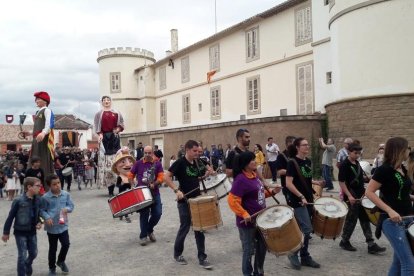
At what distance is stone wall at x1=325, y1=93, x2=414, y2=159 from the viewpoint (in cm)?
1656

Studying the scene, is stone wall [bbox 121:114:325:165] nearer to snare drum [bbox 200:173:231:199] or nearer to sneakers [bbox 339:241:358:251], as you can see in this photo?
snare drum [bbox 200:173:231:199]

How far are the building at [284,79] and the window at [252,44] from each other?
6 cm

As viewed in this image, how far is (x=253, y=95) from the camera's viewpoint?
26.5 metres

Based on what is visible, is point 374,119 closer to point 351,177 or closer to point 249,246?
point 351,177

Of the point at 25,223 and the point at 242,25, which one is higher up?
the point at 242,25

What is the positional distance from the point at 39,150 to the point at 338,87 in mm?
13464

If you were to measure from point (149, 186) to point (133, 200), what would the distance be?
0.61m

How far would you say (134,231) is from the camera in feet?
27.7

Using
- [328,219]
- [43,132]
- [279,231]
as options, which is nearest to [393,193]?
[279,231]

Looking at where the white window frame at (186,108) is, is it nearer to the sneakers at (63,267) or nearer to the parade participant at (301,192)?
the parade participant at (301,192)

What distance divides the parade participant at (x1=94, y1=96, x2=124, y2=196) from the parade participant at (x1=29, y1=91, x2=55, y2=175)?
7.67 feet

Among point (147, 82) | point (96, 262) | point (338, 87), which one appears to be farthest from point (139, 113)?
point (96, 262)

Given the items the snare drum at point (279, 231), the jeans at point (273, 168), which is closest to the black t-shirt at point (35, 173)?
the snare drum at point (279, 231)

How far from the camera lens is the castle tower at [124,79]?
38031 millimetres
